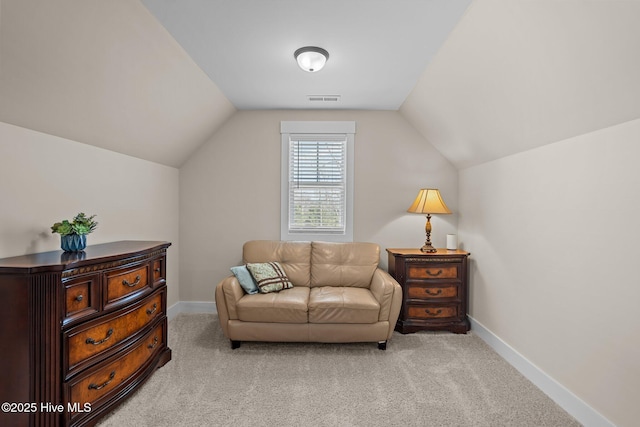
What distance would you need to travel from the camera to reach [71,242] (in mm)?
2035

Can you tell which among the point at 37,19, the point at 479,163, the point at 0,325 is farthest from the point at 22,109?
the point at 479,163

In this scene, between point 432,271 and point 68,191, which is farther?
point 432,271

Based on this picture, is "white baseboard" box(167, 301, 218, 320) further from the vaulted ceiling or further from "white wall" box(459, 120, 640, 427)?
"white wall" box(459, 120, 640, 427)

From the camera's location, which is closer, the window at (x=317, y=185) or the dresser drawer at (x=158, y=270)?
the dresser drawer at (x=158, y=270)

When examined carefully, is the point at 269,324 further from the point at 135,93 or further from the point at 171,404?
the point at 135,93

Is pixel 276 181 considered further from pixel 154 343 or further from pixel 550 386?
pixel 550 386

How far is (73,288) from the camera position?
1.75 metres

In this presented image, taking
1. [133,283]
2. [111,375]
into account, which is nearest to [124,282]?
[133,283]

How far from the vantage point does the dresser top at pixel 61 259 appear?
62.3 inches

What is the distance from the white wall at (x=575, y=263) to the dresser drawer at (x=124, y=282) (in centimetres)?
308

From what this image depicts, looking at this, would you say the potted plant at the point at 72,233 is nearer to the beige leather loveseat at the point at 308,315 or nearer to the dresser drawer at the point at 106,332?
the dresser drawer at the point at 106,332

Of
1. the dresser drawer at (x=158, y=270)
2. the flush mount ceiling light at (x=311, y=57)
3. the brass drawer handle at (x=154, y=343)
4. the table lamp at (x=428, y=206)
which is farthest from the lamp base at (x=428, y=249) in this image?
the brass drawer handle at (x=154, y=343)

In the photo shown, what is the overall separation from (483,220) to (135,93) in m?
3.46

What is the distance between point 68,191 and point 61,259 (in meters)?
0.76
